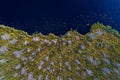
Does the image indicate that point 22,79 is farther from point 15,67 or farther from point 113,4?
point 113,4

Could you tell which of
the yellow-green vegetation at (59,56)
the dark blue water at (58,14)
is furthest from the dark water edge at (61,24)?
the yellow-green vegetation at (59,56)

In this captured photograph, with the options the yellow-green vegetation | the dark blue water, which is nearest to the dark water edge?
the dark blue water

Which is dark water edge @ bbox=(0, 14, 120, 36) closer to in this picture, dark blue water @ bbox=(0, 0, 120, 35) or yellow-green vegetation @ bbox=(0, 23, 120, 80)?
dark blue water @ bbox=(0, 0, 120, 35)

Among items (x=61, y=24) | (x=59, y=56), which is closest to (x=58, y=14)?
(x=61, y=24)

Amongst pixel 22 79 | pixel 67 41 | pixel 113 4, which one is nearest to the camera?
pixel 22 79

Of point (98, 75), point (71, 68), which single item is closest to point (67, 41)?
point (71, 68)

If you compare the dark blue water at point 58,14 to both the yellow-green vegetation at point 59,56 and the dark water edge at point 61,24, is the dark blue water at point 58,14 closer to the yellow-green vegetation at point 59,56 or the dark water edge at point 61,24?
the dark water edge at point 61,24
